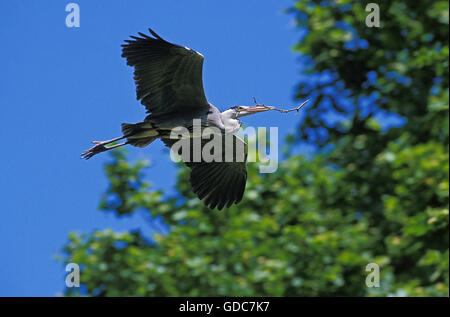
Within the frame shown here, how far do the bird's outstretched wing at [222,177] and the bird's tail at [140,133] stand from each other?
0.87 meters

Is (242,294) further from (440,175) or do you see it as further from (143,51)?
(143,51)

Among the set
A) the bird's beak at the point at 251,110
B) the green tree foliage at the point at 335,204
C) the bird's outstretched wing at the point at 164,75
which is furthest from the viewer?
the green tree foliage at the point at 335,204

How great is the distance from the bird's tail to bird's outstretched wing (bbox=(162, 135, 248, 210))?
87cm

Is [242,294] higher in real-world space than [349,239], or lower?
lower

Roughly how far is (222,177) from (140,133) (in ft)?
4.22

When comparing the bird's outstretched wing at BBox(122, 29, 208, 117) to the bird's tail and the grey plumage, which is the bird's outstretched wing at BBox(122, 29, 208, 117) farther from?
the bird's tail

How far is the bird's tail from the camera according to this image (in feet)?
19.2

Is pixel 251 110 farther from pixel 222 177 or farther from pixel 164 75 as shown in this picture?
pixel 222 177

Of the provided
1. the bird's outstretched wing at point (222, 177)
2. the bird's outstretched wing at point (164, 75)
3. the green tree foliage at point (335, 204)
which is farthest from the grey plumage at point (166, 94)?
the green tree foliage at point (335, 204)

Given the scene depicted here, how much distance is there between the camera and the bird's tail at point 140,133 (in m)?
5.87

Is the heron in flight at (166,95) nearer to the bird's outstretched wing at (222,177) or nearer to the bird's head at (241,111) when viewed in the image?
the bird's head at (241,111)
